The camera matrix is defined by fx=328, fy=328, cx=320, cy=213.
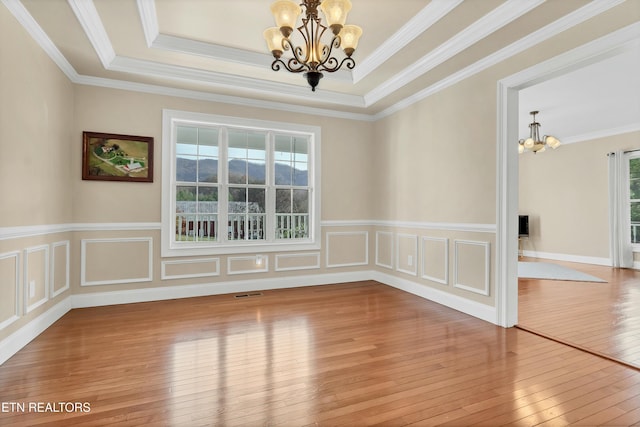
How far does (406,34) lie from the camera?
3260mm

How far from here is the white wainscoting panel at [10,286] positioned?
2483 millimetres

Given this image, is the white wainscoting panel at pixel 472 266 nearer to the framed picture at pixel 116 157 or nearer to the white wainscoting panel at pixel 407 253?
the white wainscoting panel at pixel 407 253

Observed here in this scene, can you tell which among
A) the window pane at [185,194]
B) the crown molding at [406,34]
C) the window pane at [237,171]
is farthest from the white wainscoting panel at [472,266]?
the window pane at [185,194]

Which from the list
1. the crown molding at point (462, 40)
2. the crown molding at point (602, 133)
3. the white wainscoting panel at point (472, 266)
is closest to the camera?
the crown molding at point (462, 40)

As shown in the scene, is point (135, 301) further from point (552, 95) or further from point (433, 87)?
point (552, 95)

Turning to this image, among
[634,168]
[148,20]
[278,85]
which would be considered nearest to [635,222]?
[634,168]

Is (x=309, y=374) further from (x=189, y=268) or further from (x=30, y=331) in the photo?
(x=189, y=268)

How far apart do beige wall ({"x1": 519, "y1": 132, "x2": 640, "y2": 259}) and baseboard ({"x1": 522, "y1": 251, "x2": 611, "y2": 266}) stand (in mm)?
66

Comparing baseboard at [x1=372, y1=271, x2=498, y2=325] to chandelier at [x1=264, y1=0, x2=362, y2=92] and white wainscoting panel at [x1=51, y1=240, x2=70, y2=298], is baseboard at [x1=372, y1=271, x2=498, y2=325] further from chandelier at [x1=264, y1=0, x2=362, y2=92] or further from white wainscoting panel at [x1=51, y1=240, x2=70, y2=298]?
white wainscoting panel at [x1=51, y1=240, x2=70, y2=298]

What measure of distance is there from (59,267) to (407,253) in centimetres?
420

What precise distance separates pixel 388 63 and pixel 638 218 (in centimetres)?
658

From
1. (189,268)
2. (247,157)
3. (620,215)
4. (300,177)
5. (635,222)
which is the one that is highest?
(247,157)

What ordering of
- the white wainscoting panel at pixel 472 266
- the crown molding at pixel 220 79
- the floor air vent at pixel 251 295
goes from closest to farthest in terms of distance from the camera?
the white wainscoting panel at pixel 472 266 → the crown molding at pixel 220 79 → the floor air vent at pixel 251 295

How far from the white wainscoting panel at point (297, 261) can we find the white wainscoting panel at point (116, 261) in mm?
1706
